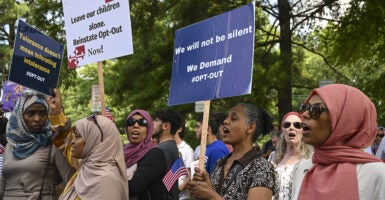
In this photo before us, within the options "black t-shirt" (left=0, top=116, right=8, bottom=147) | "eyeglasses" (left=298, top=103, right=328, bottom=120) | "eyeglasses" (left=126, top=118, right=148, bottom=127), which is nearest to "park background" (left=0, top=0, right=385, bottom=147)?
"black t-shirt" (left=0, top=116, right=8, bottom=147)

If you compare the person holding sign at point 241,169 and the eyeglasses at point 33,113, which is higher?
the eyeglasses at point 33,113

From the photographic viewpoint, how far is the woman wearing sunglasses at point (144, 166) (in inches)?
206

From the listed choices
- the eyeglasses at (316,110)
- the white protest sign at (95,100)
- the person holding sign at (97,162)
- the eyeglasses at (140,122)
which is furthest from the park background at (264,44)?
the eyeglasses at (316,110)

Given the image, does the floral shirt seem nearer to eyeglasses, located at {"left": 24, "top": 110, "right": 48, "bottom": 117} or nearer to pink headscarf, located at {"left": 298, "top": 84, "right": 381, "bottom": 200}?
pink headscarf, located at {"left": 298, "top": 84, "right": 381, "bottom": 200}

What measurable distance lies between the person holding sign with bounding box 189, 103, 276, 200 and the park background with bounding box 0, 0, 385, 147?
29.8 feet

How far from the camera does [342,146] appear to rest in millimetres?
3324

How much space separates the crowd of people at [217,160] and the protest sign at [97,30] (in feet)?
1.84

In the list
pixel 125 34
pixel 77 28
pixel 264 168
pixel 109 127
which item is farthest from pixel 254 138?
pixel 77 28

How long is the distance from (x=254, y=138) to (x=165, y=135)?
2610 millimetres

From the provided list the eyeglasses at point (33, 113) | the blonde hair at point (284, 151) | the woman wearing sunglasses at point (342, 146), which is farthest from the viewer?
the blonde hair at point (284, 151)

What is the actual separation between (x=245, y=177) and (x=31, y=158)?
79.8 inches

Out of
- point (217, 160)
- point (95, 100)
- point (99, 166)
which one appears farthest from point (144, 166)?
point (95, 100)

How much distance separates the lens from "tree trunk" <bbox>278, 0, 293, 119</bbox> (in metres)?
13.8

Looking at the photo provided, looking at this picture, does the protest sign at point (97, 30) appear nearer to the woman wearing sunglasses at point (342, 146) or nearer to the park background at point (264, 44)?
the woman wearing sunglasses at point (342, 146)
